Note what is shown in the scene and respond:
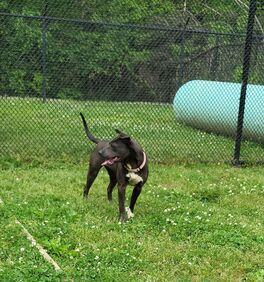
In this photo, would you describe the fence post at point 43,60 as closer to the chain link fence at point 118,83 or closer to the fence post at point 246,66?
the chain link fence at point 118,83

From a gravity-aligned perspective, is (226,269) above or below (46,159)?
above

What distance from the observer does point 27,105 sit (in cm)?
1091

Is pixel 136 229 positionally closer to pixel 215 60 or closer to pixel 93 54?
pixel 93 54

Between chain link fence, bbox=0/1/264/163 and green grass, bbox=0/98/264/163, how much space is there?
2 cm

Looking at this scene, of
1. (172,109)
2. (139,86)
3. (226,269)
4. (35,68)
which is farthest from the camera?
(172,109)

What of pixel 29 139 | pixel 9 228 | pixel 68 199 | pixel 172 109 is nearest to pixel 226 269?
pixel 9 228

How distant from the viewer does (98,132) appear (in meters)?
9.90

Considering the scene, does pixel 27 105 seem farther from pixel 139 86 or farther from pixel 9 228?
pixel 9 228

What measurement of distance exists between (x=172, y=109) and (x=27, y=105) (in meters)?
3.41

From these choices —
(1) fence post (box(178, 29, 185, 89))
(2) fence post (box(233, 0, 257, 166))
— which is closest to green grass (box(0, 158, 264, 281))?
(2) fence post (box(233, 0, 257, 166))

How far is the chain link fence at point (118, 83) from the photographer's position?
→ 991cm

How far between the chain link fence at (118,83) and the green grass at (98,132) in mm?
22

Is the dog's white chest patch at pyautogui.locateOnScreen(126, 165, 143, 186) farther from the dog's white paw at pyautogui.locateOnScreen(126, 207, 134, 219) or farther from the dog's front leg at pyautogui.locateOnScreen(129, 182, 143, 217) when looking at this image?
the dog's white paw at pyautogui.locateOnScreen(126, 207, 134, 219)

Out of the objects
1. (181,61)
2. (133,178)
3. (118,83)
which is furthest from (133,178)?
(181,61)
